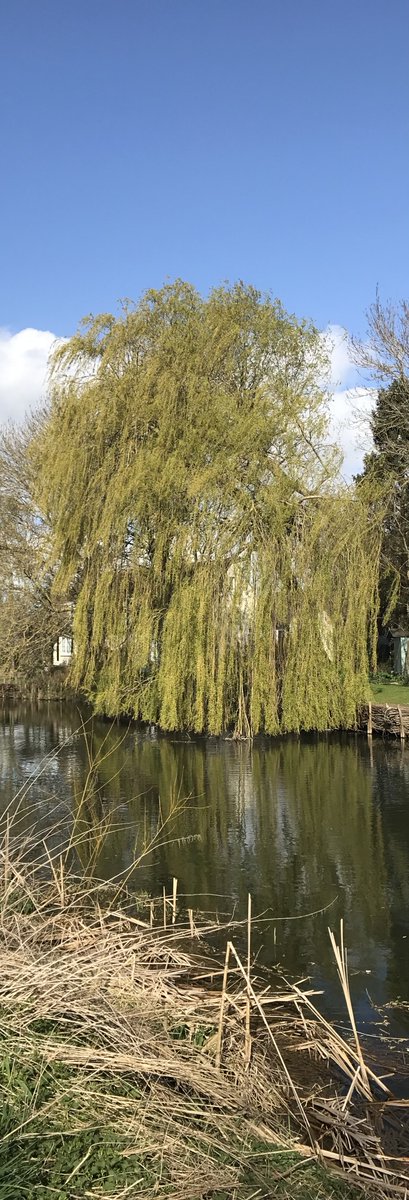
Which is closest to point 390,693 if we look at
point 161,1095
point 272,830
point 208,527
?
point 208,527

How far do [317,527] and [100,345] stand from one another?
701cm

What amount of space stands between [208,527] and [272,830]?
8255mm

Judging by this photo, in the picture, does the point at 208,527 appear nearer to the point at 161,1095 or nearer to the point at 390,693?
the point at 390,693

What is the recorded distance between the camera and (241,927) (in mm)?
7270

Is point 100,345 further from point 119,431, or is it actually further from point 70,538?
point 70,538

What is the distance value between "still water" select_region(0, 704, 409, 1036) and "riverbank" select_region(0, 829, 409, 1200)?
49.3 inches

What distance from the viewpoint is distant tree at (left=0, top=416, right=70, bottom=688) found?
78.8ft

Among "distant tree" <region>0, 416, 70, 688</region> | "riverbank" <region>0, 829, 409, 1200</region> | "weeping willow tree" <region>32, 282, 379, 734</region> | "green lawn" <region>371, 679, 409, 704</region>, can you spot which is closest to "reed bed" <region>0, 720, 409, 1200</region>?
"riverbank" <region>0, 829, 409, 1200</region>

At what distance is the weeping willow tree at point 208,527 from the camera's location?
57.8 ft

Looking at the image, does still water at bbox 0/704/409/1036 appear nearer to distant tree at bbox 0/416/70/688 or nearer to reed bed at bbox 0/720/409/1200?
reed bed at bbox 0/720/409/1200

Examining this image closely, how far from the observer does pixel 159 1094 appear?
349 cm

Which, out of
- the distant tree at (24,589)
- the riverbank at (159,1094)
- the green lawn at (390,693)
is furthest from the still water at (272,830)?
the distant tree at (24,589)

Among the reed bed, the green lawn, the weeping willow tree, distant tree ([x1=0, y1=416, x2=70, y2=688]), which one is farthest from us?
distant tree ([x1=0, y1=416, x2=70, y2=688])

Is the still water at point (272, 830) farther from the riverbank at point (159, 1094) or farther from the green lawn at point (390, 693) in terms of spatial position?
the green lawn at point (390, 693)
